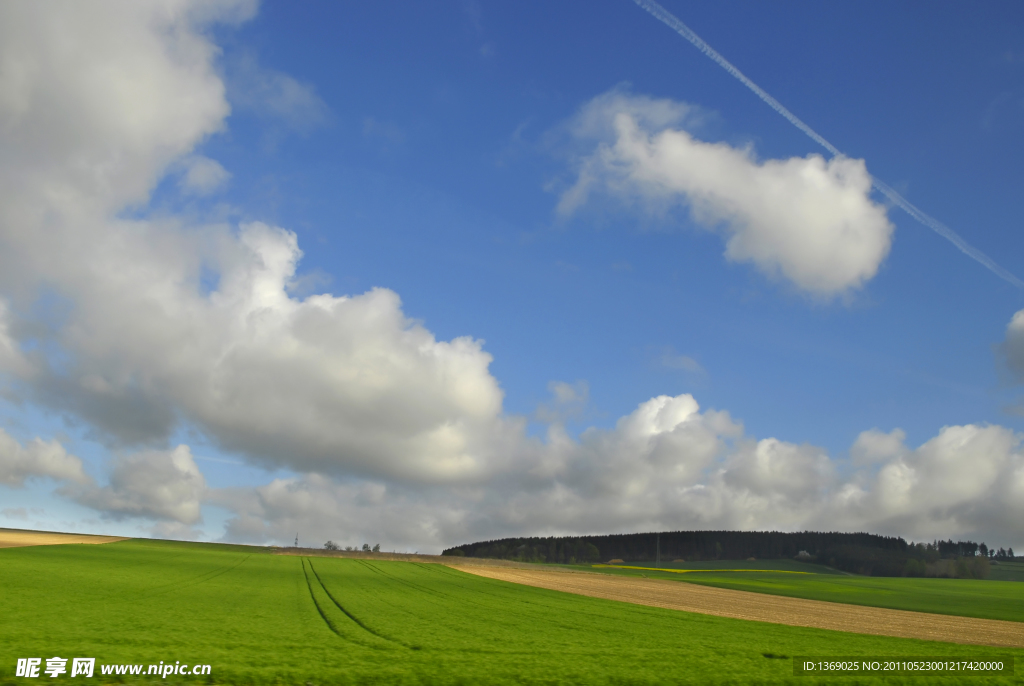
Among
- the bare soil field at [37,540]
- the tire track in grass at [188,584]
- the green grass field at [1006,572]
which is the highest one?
the tire track in grass at [188,584]

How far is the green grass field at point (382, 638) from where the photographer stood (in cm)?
1878

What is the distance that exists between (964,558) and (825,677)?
618 ft

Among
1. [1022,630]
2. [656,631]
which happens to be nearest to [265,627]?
[656,631]

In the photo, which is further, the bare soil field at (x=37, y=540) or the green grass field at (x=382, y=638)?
the bare soil field at (x=37, y=540)

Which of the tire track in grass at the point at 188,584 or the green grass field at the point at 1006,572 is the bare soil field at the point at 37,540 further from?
the green grass field at the point at 1006,572

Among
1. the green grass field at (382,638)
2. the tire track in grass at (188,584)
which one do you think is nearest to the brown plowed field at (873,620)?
the green grass field at (382,638)

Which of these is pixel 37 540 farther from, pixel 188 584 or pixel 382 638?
pixel 382 638

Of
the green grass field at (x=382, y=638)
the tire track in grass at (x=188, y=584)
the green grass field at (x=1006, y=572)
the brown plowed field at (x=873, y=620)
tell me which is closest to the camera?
the green grass field at (x=382, y=638)

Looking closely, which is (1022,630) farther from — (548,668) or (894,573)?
(894,573)

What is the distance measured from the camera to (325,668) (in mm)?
18516

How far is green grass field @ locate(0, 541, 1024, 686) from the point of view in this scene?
18.8 metres

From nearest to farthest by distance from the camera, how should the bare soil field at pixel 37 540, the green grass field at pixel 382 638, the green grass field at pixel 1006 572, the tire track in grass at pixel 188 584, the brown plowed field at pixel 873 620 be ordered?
the green grass field at pixel 382 638 < the brown plowed field at pixel 873 620 < the tire track in grass at pixel 188 584 < the bare soil field at pixel 37 540 < the green grass field at pixel 1006 572

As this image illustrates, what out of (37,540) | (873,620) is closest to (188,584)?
(873,620)

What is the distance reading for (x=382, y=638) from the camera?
25094 millimetres
